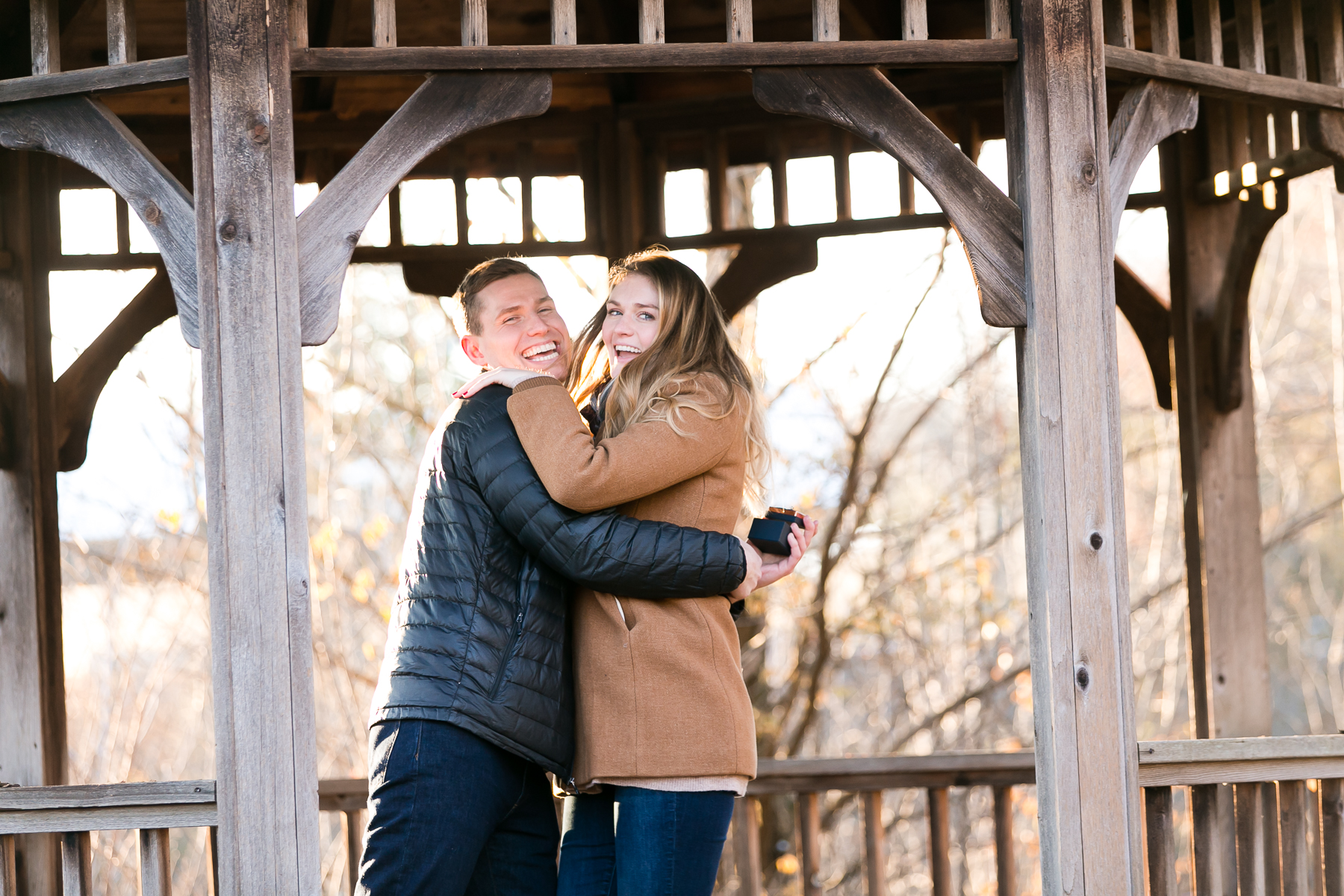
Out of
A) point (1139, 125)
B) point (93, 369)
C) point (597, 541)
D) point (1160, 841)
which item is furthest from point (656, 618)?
point (93, 369)

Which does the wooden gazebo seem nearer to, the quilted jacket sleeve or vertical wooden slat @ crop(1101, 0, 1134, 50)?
vertical wooden slat @ crop(1101, 0, 1134, 50)

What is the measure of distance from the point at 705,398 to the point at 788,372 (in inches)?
279

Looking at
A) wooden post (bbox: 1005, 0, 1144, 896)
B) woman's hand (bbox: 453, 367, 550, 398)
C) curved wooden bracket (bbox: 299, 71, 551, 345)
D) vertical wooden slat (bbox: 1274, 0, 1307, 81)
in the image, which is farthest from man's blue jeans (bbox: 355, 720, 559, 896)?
vertical wooden slat (bbox: 1274, 0, 1307, 81)

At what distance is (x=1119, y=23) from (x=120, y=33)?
93.7 inches

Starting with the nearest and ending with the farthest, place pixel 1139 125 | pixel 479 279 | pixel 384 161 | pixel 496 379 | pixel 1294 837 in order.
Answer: pixel 496 379 < pixel 479 279 < pixel 384 161 < pixel 1139 125 < pixel 1294 837

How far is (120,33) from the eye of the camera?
9.62 feet

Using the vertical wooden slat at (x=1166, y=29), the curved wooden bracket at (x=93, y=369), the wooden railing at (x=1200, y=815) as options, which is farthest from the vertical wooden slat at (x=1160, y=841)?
the curved wooden bracket at (x=93, y=369)

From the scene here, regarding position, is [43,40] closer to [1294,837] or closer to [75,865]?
[75,865]

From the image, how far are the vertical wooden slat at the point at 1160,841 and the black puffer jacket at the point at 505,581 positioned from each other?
1342mm

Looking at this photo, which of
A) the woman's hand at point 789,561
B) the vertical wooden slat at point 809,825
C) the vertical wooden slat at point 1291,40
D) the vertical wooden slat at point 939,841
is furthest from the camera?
the vertical wooden slat at point 809,825

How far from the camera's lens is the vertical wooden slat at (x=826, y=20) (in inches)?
117

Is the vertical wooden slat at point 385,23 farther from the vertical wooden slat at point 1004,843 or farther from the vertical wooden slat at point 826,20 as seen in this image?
the vertical wooden slat at point 1004,843

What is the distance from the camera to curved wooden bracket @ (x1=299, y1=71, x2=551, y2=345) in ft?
9.38

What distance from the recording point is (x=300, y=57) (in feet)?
9.48
